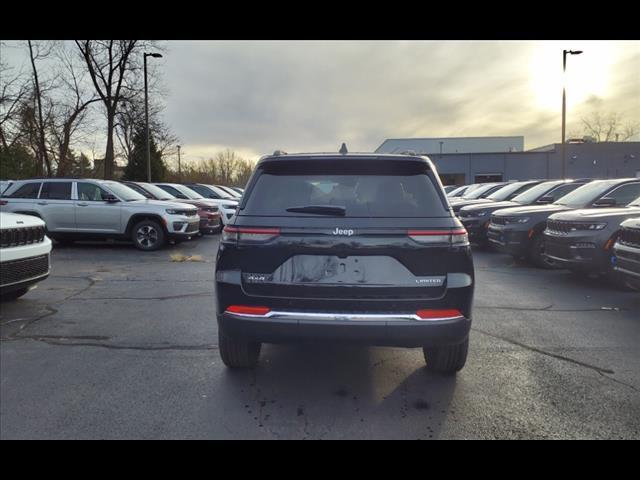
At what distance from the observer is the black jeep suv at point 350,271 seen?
3.06 m

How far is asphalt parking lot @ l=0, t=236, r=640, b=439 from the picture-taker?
9.84ft

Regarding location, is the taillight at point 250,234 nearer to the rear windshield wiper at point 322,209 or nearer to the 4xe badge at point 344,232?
the rear windshield wiper at point 322,209

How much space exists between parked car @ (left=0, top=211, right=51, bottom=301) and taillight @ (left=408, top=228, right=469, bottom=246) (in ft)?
15.5

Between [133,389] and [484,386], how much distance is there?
2.77m

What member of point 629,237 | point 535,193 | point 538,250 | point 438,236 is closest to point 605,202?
point 538,250

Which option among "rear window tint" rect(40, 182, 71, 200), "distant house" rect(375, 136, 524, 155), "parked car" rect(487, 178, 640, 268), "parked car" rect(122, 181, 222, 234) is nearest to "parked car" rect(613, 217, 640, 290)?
"parked car" rect(487, 178, 640, 268)

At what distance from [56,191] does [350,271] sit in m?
11.2

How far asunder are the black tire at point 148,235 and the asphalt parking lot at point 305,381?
5419 mm

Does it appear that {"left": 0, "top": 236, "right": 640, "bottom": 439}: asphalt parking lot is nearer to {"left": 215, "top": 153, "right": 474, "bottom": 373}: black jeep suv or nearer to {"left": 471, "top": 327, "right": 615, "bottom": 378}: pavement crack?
{"left": 471, "top": 327, "right": 615, "bottom": 378}: pavement crack

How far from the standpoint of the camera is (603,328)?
17.0 feet

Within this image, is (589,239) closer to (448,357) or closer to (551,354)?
(551,354)

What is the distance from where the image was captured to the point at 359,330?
3033mm

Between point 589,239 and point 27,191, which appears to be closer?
point 589,239
